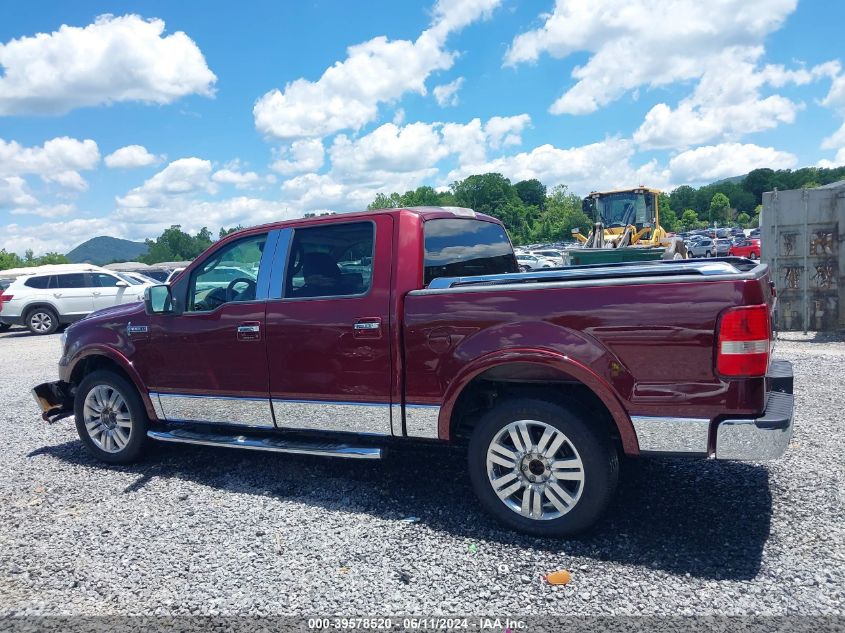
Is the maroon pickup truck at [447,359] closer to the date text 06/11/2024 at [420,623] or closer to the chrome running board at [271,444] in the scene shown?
the chrome running board at [271,444]

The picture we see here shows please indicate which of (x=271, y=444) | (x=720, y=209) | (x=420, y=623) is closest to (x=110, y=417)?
(x=271, y=444)

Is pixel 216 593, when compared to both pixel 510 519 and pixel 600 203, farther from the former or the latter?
pixel 600 203

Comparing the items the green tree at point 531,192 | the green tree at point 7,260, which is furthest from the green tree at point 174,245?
the green tree at point 531,192

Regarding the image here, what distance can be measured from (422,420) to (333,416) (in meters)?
0.69

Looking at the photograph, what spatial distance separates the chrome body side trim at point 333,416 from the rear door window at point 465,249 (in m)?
0.95

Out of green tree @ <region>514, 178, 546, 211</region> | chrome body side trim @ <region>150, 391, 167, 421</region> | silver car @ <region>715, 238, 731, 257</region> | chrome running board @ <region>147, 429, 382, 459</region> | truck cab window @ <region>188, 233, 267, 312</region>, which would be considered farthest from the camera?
green tree @ <region>514, 178, 546, 211</region>

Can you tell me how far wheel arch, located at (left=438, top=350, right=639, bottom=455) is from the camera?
350 cm

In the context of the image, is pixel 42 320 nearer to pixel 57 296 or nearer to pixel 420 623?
pixel 57 296

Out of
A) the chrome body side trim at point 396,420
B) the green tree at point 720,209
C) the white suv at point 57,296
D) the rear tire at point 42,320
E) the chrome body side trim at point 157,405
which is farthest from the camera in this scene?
the green tree at point 720,209

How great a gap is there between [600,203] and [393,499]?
17.8 metres

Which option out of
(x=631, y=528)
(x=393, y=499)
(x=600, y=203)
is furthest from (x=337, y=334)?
(x=600, y=203)

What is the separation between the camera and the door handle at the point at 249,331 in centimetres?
463

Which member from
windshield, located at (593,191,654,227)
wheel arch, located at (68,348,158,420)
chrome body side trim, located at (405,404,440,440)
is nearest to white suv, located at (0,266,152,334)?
wheel arch, located at (68,348,158,420)

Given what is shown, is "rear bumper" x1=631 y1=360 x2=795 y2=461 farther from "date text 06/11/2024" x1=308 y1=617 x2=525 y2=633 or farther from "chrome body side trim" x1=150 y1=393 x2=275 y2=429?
"chrome body side trim" x1=150 y1=393 x2=275 y2=429
